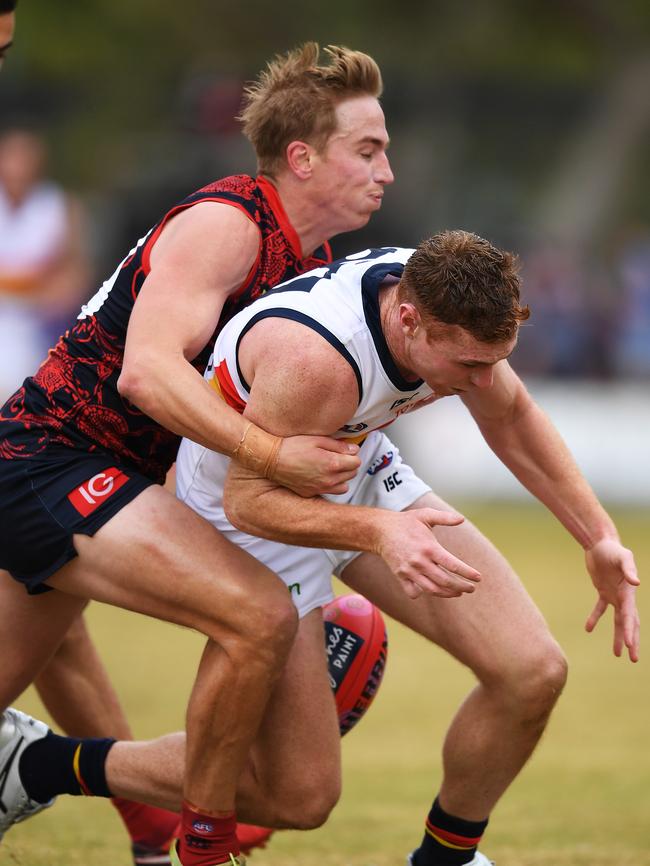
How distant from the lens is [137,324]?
4.32 metres

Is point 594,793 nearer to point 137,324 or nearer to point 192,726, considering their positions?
point 192,726

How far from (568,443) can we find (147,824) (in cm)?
950

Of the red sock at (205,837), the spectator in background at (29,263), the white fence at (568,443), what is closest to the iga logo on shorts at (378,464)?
the red sock at (205,837)

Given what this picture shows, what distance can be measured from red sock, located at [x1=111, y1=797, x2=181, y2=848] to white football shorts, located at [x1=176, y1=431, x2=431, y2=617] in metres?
1.03

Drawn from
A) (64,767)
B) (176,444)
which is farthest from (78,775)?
(176,444)

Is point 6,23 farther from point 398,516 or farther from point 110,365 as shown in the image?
point 398,516

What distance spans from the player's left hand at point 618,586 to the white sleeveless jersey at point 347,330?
2.60ft

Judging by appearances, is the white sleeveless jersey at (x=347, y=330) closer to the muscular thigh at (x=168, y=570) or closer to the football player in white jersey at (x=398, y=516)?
the football player in white jersey at (x=398, y=516)

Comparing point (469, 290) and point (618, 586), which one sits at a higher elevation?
point (469, 290)

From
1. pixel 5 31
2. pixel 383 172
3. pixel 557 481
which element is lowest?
pixel 557 481

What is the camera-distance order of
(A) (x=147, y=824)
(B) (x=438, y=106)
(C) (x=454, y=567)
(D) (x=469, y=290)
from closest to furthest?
(C) (x=454, y=567)
(D) (x=469, y=290)
(A) (x=147, y=824)
(B) (x=438, y=106)

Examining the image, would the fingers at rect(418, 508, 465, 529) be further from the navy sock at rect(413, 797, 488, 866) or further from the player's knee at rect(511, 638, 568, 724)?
the navy sock at rect(413, 797, 488, 866)

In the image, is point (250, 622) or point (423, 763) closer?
point (250, 622)

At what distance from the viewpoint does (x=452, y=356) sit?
4.20 metres
